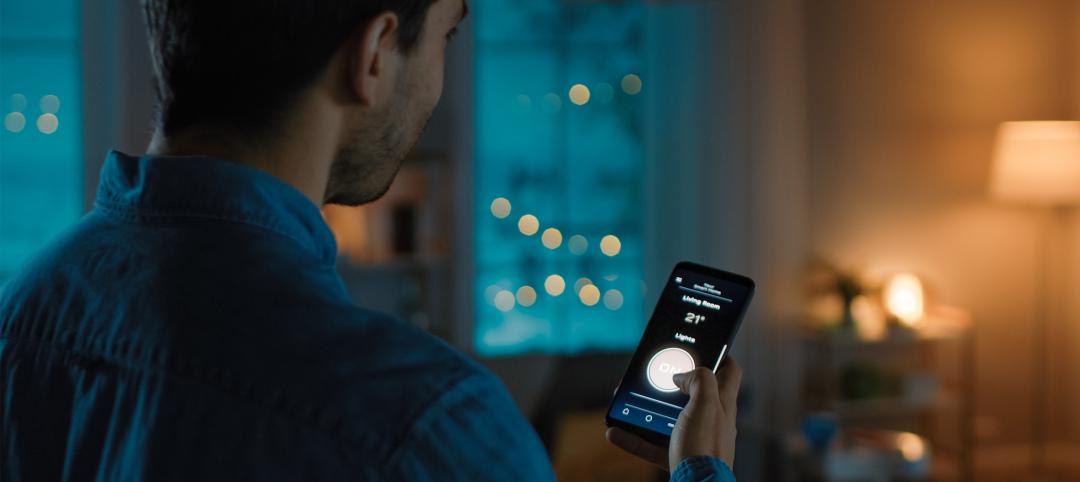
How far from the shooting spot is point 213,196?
485 mm

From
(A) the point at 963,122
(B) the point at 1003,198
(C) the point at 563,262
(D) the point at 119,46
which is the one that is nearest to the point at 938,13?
(A) the point at 963,122

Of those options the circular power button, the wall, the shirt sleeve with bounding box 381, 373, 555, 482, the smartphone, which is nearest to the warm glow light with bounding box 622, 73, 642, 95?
the wall

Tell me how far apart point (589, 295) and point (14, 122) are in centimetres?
211

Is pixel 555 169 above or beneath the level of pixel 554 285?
above

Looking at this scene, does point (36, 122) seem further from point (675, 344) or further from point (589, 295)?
point (675, 344)

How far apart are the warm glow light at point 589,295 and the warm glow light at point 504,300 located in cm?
26

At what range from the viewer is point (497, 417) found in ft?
1.50

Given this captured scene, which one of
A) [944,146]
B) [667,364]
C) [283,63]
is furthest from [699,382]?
[944,146]

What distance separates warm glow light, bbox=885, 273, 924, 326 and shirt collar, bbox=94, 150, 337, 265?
12.8ft

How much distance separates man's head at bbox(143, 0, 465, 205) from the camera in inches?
19.8

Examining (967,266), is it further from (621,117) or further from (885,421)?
(621,117)

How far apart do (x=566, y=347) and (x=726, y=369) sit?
325 centimetres

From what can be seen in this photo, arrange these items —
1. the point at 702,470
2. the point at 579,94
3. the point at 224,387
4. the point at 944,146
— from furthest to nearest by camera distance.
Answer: the point at 944,146 → the point at 579,94 → the point at 702,470 → the point at 224,387

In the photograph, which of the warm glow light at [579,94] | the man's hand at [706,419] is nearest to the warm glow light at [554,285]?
the warm glow light at [579,94]
